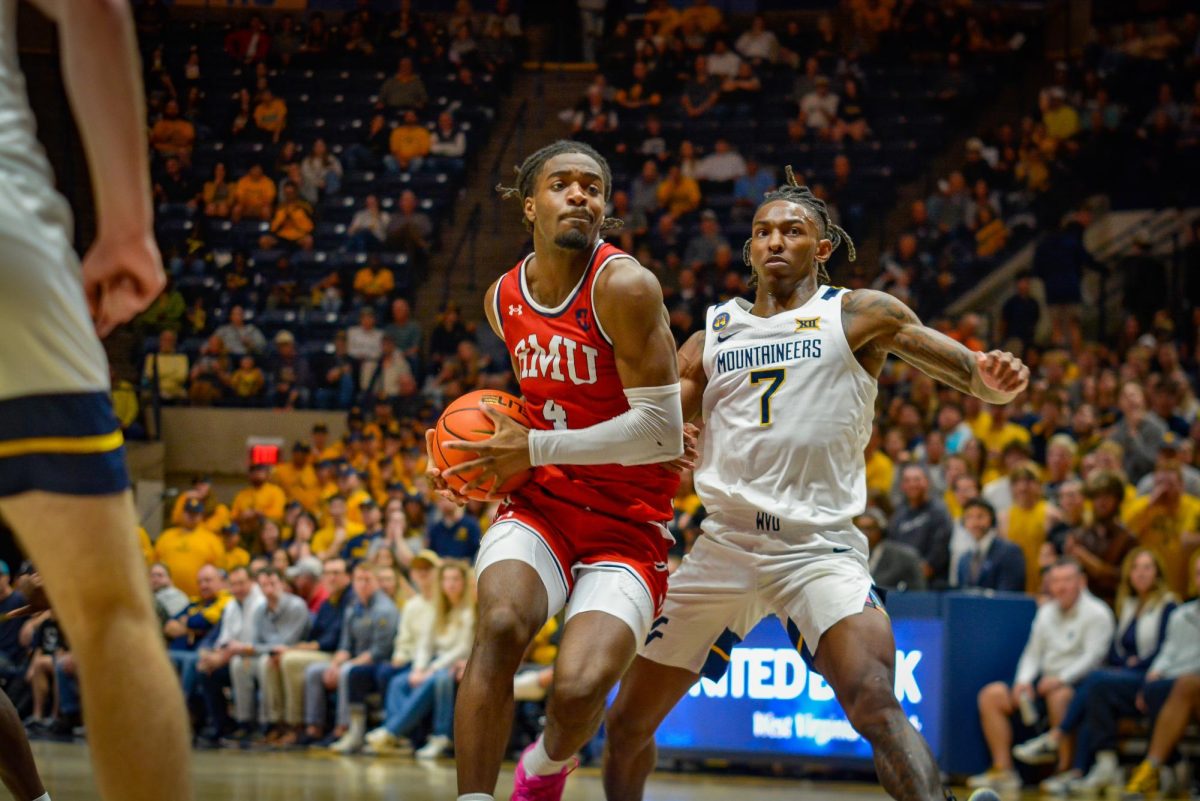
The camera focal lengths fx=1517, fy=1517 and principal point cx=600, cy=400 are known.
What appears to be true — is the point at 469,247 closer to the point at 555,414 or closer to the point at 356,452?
the point at 356,452

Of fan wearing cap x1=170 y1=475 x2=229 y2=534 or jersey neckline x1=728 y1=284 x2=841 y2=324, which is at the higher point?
jersey neckline x1=728 y1=284 x2=841 y2=324

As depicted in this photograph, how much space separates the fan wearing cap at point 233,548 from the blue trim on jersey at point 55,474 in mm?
10712

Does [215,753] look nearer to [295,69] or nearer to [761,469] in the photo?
[761,469]

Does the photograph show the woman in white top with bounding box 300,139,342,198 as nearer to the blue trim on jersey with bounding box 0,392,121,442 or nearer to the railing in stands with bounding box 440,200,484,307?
the railing in stands with bounding box 440,200,484,307

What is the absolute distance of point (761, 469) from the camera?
5.02 metres

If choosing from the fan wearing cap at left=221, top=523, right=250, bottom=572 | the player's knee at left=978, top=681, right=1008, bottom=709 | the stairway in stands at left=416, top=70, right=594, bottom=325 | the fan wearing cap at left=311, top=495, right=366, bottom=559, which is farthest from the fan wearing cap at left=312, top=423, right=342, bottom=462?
the player's knee at left=978, top=681, right=1008, bottom=709

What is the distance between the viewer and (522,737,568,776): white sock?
14.7 ft

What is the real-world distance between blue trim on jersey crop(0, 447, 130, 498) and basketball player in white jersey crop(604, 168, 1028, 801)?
2764 mm

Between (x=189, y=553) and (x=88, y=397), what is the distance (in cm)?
1120

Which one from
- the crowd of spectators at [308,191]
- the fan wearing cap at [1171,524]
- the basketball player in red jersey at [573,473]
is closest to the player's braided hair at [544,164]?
the basketball player in red jersey at [573,473]

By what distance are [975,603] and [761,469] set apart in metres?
4.60

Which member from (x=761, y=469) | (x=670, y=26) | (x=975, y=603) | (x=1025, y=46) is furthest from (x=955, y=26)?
(x=761, y=469)

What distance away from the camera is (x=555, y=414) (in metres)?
4.82

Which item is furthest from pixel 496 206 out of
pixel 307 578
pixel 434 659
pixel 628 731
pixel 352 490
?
pixel 628 731
